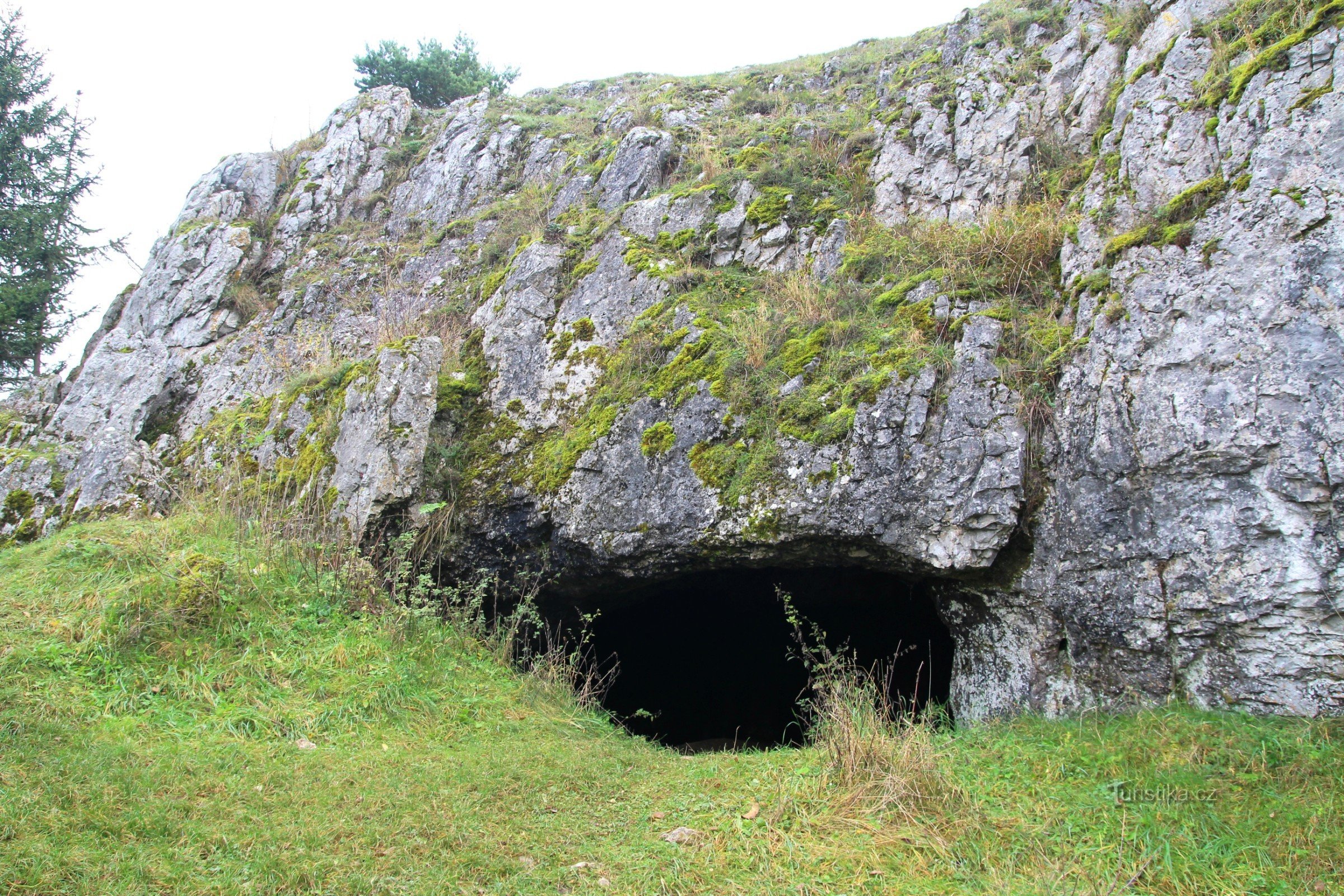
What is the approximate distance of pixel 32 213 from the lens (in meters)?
15.0

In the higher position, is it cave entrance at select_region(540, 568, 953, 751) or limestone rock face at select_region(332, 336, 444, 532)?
limestone rock face at select_region(332, 336, 444, 532)

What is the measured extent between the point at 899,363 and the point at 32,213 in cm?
1817

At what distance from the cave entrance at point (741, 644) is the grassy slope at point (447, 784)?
281 centimetres

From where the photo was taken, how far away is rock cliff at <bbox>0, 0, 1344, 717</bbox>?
14.8 ft

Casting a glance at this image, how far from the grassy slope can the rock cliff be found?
92 centimetres

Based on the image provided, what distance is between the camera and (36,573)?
19.4 feet

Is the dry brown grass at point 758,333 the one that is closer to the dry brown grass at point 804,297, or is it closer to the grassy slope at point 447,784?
the dry brown grass at point 804,297

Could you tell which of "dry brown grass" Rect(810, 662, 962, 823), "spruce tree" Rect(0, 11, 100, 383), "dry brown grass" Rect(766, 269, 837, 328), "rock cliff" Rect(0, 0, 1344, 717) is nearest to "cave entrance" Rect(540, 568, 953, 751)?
"rock cliff" Rect(0, 0, 1344, 717)

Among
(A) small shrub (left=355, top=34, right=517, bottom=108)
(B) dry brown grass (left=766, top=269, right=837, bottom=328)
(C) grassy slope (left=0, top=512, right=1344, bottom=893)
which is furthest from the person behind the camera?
(A) small shrub (left=355, top=34, right=517, bottom=108)

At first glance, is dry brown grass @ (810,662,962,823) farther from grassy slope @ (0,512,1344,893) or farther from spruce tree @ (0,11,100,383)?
spruce tree @ (0,11,100,383)

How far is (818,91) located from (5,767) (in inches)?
489

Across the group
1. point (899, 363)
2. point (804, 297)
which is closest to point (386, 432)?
point (804, 297)

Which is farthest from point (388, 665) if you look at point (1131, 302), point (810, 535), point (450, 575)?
point (1131, 302)

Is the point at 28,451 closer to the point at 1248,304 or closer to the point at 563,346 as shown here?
the point at 563,346
